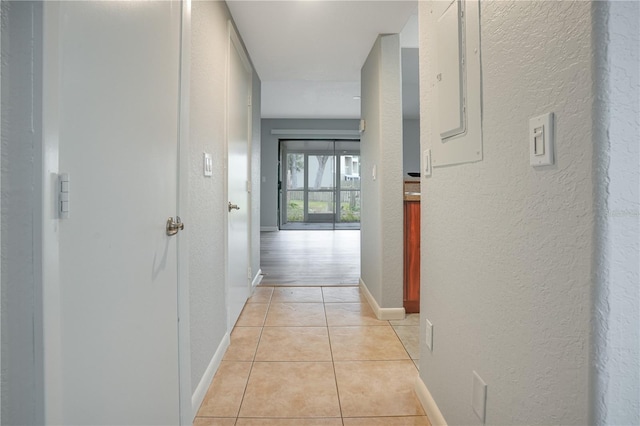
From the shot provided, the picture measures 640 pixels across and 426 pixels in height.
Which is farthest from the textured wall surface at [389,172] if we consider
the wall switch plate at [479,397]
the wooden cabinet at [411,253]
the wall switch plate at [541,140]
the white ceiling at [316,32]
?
the wall switch plate at [541,140]

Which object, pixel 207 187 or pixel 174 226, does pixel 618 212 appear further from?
pixel 207 187

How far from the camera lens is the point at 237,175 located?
266 cm

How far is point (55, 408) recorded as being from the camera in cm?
64

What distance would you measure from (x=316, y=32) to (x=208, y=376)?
2.44 meters

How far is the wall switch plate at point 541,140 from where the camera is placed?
0.75 meters

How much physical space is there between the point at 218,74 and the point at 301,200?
6992 mm

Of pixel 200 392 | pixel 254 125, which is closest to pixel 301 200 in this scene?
pixel 254 125

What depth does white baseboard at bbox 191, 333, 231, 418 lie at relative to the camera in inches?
61.4

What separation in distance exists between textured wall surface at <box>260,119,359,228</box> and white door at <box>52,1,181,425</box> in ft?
22.8

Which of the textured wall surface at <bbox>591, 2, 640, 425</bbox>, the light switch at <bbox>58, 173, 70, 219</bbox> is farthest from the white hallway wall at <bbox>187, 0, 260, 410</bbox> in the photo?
the textured wall surface at <bbox>591, 2, 640, 425</bbox>

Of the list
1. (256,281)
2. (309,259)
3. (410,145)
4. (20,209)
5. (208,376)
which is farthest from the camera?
(410,145)

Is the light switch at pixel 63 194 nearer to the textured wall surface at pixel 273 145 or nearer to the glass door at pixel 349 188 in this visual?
the textured wall surface at pixel 273 145

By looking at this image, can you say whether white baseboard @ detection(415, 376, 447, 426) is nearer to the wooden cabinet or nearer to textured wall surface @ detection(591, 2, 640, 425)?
textured wall surface @ detection(591, 2, 640, 425)

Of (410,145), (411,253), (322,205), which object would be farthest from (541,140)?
(322,205)
